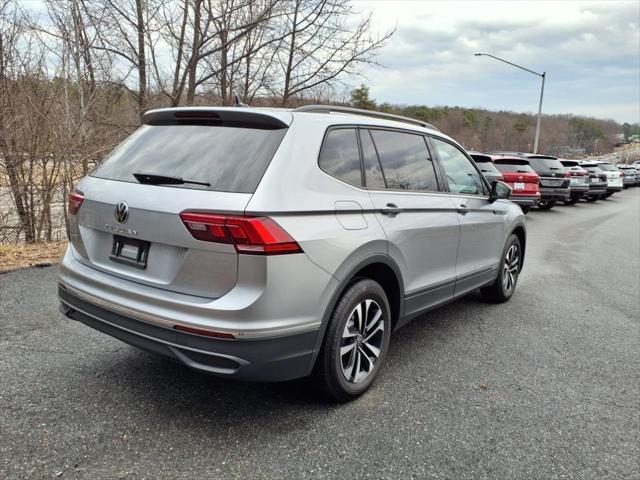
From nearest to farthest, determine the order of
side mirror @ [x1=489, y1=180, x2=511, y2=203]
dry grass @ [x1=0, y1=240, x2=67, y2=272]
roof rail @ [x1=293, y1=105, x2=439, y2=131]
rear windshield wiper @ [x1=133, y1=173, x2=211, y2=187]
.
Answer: rear windshield wiper @ [x1=133, y1=173, x2=211, y2=187], roof rail @ [x1=293, y1=105, x2=439, y2=131], side mirror @ [x1=489, y1=180, x2=511, y2=203], dry grass @ [x1=0, y1=240, x2=67, y2=272]

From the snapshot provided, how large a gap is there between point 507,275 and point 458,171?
5.60 ft

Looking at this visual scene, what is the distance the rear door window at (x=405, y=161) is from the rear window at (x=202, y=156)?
0.99m

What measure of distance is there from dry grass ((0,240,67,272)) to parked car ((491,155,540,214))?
11006 mm

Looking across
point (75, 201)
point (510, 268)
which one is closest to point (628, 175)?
point (510, 268)

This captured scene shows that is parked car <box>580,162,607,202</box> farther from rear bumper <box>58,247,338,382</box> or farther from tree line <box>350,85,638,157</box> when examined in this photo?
tree line <box>350,85,638,157</box>

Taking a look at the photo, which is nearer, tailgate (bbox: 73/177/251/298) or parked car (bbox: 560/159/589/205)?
tailgate (bbox: 73/177/251/298)

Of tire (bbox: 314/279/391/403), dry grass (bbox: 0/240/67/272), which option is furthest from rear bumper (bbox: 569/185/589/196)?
tire (bbox: 314/279/391/403)

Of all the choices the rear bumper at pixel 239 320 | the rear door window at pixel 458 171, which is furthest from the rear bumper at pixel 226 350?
the rear door window at pixel 458 171

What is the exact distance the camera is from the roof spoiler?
275 centimetres

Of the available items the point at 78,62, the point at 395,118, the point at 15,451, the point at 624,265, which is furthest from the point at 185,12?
the point at 15,451

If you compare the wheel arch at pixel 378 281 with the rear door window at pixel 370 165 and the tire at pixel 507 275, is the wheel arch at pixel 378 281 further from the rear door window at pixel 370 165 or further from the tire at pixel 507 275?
the tire at pixel 507 275

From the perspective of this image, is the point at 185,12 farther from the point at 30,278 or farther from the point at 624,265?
the point at 624,265

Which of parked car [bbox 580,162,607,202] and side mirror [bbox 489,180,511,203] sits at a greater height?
side mirror [bbox 489,180,511,203]

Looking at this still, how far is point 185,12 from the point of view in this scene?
12328 mm
